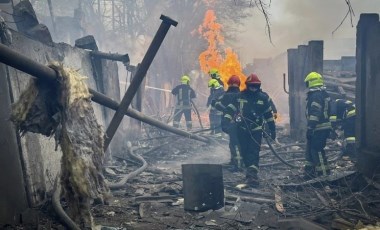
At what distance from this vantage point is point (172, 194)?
638 cm

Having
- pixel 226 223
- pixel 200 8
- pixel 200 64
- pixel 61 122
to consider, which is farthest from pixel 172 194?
pixel 200 8

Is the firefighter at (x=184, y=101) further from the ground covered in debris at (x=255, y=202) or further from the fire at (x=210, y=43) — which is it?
the fire at (x=210, y=43)

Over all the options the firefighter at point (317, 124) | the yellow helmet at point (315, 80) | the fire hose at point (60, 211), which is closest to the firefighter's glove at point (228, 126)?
the firefighter at point (317, 124)

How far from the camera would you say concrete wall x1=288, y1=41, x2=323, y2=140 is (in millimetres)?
10594

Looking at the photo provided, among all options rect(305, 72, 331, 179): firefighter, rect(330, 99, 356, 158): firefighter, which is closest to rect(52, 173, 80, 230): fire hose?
rect(305, 72, 331, 179): firefighter

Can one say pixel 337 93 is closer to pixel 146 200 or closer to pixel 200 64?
pixel 146 200

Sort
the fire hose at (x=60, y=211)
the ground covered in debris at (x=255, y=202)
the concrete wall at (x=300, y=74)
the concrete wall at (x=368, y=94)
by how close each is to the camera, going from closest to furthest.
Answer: the fire hose at (x=60, y=211) < the ground covered in debris at (x=255, y=202) < the concrete wall at (x=368, y=94) < the concrete wall at (x=300, y=74)

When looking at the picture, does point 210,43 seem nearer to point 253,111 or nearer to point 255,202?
point 253,111

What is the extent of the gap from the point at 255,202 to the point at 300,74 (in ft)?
20.6

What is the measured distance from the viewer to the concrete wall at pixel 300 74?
34.8ft

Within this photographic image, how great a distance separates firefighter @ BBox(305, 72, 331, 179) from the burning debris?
17.3 ft

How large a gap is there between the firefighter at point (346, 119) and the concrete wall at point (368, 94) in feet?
5.04

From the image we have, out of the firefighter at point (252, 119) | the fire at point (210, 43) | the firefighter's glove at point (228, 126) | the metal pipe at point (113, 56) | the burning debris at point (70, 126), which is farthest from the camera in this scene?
the fire at point (210, 43)

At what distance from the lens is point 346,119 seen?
8281 millimetres
